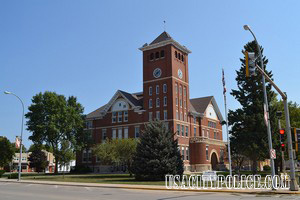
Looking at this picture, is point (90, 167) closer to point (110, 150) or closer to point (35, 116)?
point (35, 116)

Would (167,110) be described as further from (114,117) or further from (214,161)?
(214,161)

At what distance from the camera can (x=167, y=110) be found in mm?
57344

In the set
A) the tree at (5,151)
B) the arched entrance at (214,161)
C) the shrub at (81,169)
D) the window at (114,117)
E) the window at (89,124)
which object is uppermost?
the window at (114,117)

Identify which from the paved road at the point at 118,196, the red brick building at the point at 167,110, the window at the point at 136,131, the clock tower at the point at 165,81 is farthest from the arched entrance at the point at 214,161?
the paved road at the point at 118,196

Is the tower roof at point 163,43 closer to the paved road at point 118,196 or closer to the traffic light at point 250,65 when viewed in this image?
the paved road at point 118,196

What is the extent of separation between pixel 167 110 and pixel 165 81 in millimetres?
5570

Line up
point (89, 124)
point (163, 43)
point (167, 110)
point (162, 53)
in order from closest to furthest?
point (167, 110)
point (163, 43)
point (162, 53)
point (89, 124)

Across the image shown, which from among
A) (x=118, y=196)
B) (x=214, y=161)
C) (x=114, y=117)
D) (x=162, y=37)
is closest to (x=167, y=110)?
(x=114, y=117)

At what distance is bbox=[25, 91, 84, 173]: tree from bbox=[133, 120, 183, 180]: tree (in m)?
28.4

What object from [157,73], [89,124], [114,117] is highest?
[157,73]

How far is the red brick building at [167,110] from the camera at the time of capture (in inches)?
2286

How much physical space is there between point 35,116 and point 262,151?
140 ft

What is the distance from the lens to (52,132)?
59.4 meters

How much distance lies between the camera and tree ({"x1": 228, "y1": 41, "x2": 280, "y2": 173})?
41438mm
